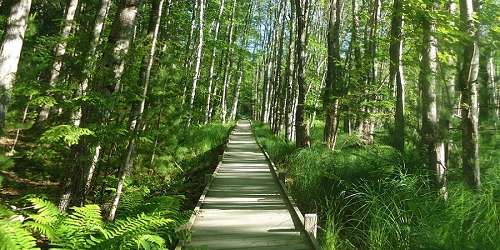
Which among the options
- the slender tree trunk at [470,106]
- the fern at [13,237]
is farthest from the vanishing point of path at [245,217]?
the fern at [13,237]

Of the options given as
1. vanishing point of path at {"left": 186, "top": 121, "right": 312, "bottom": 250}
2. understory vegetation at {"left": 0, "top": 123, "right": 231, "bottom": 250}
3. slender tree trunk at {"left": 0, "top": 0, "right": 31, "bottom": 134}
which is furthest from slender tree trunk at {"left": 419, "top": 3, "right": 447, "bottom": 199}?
slender tree trunk at {"left": 0, "top": 0, "right": 31, "bottom": 134}

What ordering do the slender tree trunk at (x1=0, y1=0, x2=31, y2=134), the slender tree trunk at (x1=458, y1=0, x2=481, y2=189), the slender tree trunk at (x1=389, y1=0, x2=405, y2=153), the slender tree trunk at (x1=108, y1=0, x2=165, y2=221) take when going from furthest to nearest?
the slender tree trunk at (x1=389, y1=0, x2=405, y2=153) < the slender tree trunk at (x1=0, y1=0, x2=31, y2=134) < the slender tree trunk at (x1=108, y1=0, x2=165, y2=221) < the slender tree trunk at (x1=458, y1=0, x2=481, y2=189)

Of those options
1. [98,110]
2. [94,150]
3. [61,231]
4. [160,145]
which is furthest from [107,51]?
[160,145]

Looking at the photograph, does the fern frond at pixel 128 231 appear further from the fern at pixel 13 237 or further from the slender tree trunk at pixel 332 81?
the slender tree trunk at pixel 332 81

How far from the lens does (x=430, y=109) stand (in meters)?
7.06

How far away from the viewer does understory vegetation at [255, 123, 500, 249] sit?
443cm

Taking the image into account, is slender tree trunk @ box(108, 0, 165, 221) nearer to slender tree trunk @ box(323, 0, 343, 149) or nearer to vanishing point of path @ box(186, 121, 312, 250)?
vanishing point of path @ box(186, 121, 312, 250)

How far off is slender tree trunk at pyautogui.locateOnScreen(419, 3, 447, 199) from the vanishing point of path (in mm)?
2152

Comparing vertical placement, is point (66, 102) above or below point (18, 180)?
above

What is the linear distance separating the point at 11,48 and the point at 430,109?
275 inches

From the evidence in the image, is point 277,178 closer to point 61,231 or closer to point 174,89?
point 174,89

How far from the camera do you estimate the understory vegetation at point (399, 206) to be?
→ 443 cm

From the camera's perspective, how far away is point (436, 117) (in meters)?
7.21

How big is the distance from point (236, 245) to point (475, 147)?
327 cm
